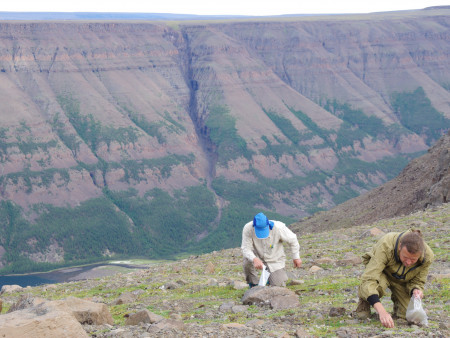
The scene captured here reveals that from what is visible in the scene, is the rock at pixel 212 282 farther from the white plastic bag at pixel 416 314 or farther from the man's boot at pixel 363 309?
the white plastic bag at pixel 416 314

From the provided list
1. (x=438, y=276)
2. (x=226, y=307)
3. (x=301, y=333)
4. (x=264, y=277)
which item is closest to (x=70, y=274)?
(x=264, y=277)

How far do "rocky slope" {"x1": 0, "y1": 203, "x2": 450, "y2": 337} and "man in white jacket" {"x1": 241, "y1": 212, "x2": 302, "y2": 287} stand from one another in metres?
1.15

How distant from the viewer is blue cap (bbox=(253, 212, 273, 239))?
70.8 ft

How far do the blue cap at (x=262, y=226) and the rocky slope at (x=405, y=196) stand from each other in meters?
29.8

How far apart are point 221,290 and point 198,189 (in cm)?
17359

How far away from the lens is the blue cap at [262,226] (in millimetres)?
21594

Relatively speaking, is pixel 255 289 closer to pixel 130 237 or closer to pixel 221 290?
pixel 221 290

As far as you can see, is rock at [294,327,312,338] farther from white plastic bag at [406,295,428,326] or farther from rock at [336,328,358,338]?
white plastic bag at [406,295,428,326]

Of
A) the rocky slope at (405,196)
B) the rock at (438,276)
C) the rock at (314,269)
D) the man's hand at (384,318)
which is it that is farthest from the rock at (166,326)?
the rocky slope at (405,196)

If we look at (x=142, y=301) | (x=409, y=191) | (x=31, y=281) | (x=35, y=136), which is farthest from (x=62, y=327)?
(x=35, y=136)

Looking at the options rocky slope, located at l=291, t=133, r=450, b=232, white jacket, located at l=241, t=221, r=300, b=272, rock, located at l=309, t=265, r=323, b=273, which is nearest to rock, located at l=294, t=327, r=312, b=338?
white jacket, located at l=241, t=221, r=300, b=272

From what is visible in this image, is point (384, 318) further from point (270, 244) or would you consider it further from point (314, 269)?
point (314, 269)

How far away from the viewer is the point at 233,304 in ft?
69.5

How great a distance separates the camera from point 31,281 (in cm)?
13575
